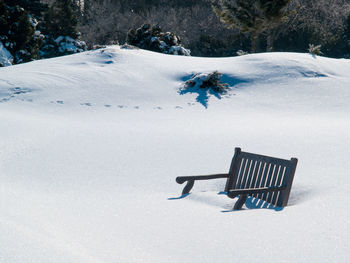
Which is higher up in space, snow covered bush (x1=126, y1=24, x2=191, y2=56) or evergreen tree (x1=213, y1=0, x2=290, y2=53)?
evergreen tree (x1=213, y1=0, x2=290, y2=53)

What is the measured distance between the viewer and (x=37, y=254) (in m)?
2.43

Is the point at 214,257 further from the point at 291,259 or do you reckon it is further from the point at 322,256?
the point at 322,256

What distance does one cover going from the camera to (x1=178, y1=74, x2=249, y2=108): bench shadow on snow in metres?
10.3

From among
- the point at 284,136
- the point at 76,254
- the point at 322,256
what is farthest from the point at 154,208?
the point at 284,136

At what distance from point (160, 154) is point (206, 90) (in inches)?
186

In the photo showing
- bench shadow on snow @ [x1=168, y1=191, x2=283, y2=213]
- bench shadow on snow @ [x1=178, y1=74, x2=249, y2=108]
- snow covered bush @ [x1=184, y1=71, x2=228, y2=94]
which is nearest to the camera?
bench shadow on snow @ [x1=168, y1=191, x2=283, y2=213]

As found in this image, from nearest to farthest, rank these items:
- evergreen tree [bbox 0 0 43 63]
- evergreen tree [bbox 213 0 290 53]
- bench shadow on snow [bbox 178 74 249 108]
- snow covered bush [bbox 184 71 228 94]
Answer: bench shadow on snow [bbox 178 74 249 108] → snow covered bush [bbox 184 71 228 94] → evergreen tree [bbox 0 0 43 63] → evergreen tree [bbox 213 0 290 53]

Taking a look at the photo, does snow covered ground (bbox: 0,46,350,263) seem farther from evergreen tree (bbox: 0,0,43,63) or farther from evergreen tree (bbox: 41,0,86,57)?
evergreen tree (bbox: 41,0,86,57)

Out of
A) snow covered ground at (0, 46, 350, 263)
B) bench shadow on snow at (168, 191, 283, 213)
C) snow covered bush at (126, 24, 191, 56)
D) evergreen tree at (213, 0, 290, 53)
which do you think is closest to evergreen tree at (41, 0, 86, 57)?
snow covered bush at (126, 24, 191, 56)

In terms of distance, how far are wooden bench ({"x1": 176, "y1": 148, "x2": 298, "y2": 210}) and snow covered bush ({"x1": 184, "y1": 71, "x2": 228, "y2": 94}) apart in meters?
5.77

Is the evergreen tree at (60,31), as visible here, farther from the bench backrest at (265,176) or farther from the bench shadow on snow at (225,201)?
the bench shadow on snow at (225,201)

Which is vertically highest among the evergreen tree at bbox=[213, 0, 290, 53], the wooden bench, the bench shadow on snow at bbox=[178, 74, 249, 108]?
the evergreen tree at bbox=[213, 0, 290, 53]

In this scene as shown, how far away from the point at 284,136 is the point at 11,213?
5326 mm

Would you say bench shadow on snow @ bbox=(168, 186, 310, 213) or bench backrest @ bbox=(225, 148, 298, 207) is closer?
bench backrest @ bbox=(225, 148, 298, 207)
